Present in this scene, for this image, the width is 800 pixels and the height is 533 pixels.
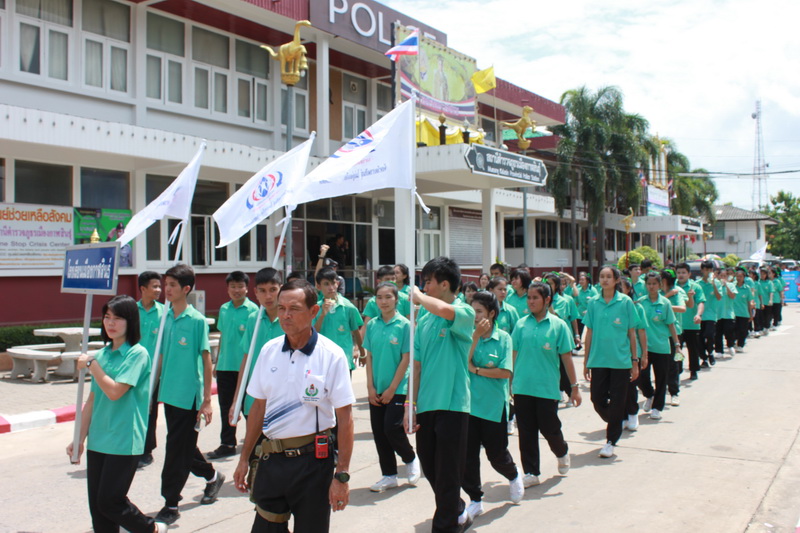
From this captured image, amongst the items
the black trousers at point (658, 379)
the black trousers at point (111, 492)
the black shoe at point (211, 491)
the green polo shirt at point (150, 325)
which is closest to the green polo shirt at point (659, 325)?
the black trousers at point (658, 379)

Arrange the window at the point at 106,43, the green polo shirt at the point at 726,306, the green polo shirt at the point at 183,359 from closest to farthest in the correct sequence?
the green polo shirt at the point at 183,359 → the green polo shirt at the point at 726,306 → the window at the point at 106,43

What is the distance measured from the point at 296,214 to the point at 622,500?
15.2 metres

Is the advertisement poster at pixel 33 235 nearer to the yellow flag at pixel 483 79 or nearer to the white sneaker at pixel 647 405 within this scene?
the white sneaker at pixel 647 405

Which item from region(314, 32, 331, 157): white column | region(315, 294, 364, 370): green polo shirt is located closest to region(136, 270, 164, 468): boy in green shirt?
region(315, 294, 364, 370): green polo shirt

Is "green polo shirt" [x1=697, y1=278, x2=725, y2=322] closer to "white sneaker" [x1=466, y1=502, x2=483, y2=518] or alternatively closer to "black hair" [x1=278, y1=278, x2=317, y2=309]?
"white sneaker" [x1=466, y1=502, x2=483, y2=518]

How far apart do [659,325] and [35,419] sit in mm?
7702

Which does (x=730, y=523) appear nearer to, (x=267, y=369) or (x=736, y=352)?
(x=267, y=369)

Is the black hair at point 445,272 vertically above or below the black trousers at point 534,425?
above

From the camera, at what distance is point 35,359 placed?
36.6ft

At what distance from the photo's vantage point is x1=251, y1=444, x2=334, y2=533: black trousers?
11.0 feet

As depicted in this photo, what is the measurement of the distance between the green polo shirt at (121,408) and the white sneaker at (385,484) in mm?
2209

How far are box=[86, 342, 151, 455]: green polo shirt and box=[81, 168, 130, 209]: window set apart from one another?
11442 millimetres

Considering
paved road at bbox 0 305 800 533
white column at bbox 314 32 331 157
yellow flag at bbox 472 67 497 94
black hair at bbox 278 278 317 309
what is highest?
yellow flag at bbox 472 67 497 94

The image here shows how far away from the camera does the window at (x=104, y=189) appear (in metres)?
14.7
